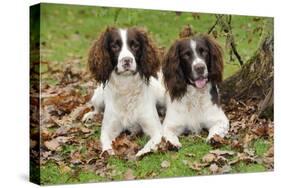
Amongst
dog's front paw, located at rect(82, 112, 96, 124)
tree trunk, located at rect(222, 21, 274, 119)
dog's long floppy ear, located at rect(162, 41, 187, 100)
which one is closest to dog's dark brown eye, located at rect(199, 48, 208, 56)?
dog's long floppy ear, located at rect(162, 41, 187, 100)

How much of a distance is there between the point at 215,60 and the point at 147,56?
2.22 ft

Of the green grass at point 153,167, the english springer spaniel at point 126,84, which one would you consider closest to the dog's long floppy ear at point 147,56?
the english springer spaniel at point 126,84

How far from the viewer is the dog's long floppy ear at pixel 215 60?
666 cm

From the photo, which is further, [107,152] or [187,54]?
[187,54]

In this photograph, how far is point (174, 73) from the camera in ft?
21.7

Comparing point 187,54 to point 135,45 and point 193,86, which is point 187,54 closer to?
point 193,86

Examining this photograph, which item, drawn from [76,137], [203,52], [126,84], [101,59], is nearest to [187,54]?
[203,52]

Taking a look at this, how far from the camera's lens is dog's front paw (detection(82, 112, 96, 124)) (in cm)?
646

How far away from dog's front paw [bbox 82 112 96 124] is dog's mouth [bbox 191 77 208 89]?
943 millimetres

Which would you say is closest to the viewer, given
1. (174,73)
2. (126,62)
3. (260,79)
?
(126,62)

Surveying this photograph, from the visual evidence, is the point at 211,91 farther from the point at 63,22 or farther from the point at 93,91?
the point at 63,22

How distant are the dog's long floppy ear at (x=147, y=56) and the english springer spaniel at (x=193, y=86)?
132mm

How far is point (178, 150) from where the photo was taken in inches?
260

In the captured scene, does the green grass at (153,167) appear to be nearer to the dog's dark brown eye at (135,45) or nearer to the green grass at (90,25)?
the green grass at (90,25)
